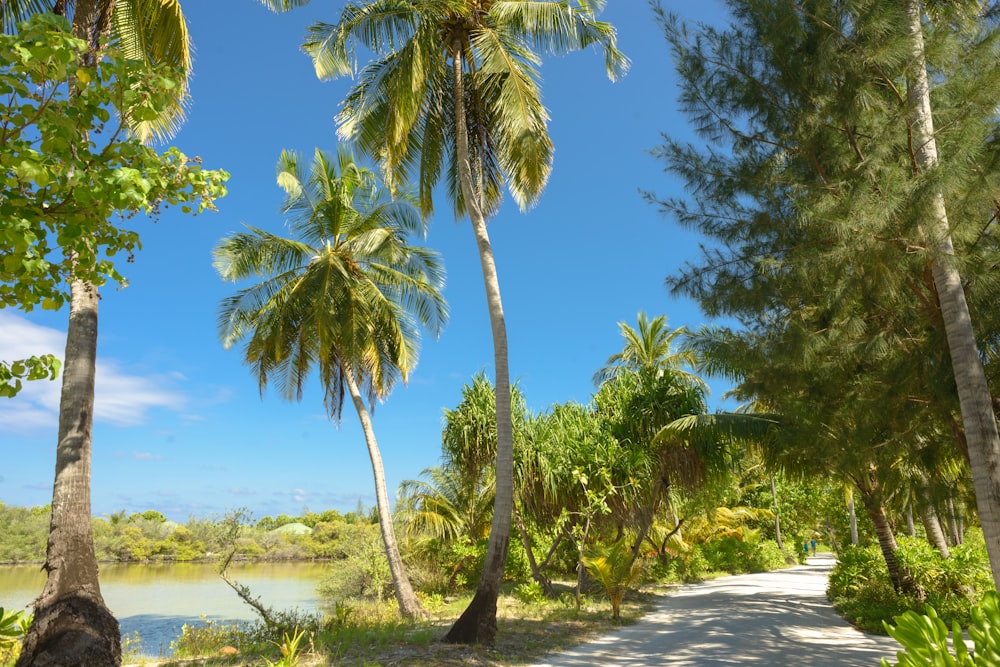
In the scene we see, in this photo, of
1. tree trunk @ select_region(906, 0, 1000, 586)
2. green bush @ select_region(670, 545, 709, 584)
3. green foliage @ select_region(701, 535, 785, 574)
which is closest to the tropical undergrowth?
tree trunk @ select_region(906, 0, 1000, 586)

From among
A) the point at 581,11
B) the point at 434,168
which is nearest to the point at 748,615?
the point at 434,168

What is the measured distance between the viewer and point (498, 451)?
9.91 m

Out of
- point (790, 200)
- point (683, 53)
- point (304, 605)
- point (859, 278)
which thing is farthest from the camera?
point (304, 605)

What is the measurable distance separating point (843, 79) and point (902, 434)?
4.22m

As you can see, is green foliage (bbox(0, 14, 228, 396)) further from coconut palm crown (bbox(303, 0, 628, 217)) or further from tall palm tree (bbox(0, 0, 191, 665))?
coconut palm crown (bbox(303, 0, 628, 217))

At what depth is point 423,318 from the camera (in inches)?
698

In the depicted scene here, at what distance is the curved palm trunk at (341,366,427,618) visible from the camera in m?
13.8

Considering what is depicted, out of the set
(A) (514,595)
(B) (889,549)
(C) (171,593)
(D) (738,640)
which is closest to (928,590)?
(B) (889,549)

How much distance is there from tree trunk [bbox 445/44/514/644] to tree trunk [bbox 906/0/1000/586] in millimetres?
5913

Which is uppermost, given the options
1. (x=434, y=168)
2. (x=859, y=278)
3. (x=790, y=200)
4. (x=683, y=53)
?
(x=434, y=168)

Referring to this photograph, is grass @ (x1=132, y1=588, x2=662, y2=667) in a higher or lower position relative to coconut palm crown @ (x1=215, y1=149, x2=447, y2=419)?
lower

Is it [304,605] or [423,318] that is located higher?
[423,318]

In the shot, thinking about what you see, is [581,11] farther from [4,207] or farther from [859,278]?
[4,207]

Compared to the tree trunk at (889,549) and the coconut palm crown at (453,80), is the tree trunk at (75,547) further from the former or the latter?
the tree trunk at (889,549)
